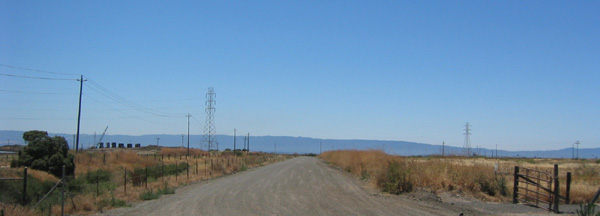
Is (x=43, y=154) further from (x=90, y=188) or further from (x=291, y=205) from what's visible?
(x=291, y=205)

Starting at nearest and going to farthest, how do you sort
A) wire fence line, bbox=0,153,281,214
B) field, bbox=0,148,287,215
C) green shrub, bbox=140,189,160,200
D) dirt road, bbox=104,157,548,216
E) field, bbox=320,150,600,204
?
dirt road, bbox=104,157,548,216 → field, bbox=0,148,287,215 → wire fence line, bbox=0,153,281,214 → field, bbox=320,150,600,204 → green shrub, bbox=140,189,160,200

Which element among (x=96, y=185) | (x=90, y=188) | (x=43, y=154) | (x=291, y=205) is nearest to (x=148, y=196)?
(x=90, y=188)

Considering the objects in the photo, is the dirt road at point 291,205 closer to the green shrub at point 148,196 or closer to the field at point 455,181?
the green shrub at point 148,196

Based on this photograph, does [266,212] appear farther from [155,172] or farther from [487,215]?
[155,172]

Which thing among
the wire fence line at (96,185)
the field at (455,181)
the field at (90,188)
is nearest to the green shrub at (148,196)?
the field at (90,188)

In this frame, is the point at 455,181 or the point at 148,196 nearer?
the point at 148,196

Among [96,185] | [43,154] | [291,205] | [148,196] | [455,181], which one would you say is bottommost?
[96,185]

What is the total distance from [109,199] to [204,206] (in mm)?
5121

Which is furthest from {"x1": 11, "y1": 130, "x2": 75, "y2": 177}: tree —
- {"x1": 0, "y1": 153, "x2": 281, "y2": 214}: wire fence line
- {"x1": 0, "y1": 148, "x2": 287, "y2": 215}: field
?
{"x1": 0, "y1": 153, "x2": 281, "y2": 214}: wire fence line

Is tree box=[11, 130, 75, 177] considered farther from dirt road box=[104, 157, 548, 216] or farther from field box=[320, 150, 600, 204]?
field box=[320, 150, 600, 204]

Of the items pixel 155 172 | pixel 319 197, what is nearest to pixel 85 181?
pixel 155 172

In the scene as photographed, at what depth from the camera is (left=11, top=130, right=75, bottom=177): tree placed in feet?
96.5

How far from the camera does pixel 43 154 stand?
98.4 ft

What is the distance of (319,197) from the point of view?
73.5ft
